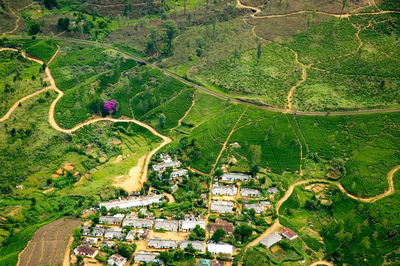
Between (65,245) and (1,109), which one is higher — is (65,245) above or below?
below

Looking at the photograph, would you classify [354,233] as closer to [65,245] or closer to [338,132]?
[338,132]

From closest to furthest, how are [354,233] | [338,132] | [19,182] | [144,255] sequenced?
[144,255]
[354,233]
[19,182]
[338,132]

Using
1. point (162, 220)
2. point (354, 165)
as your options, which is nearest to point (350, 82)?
point (354, 165)

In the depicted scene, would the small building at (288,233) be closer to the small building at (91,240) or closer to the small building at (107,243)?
the small building at (107,243)

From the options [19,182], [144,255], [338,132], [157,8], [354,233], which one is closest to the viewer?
[144,255]

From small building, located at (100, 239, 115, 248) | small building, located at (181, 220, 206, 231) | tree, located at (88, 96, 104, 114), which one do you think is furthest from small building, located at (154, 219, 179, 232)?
tree, located at (88, 96, 104, 114)

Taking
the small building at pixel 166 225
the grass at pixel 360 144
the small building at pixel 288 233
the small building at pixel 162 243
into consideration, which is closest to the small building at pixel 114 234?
the small building at pixel 162 243
